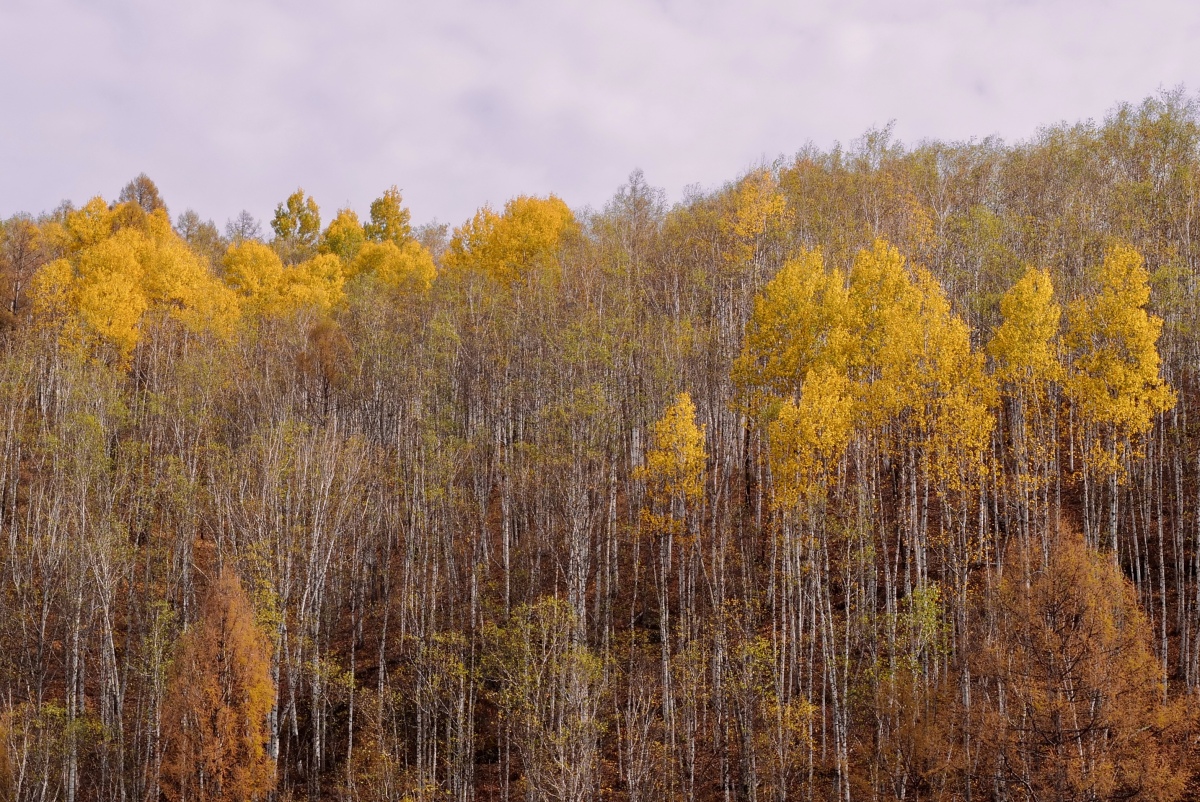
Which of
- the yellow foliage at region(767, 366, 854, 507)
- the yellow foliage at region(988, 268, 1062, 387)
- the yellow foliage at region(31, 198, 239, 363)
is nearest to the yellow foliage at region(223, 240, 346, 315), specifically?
the yellow foliage at region(31, 198, 239, 363)

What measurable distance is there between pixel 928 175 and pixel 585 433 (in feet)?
84.1

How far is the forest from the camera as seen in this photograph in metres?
24.7

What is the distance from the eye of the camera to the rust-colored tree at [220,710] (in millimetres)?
24688

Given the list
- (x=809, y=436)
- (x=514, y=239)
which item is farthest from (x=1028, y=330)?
(x=514, y=239)

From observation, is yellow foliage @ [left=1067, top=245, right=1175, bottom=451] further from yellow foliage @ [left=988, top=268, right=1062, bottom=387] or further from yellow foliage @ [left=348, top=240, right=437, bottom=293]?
yellow foliage @ [left=348, top=240, right=437, bottom=293]

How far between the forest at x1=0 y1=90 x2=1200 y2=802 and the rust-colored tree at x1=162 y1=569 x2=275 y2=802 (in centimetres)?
10

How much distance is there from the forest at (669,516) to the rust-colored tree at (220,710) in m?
0.10

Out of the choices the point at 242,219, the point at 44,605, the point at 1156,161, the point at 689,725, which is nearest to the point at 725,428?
the point at 689,725

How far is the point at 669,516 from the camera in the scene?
101ft

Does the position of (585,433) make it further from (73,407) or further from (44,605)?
(73,407)

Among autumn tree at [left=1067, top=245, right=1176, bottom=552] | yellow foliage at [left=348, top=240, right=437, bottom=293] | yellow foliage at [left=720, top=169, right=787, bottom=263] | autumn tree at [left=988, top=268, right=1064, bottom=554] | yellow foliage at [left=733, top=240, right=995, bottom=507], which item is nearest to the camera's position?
autumn tree at [left=1067, top=245, right=1176, bottom=552]

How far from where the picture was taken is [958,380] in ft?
93.4

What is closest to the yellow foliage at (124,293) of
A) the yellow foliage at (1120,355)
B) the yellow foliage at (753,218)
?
the yellow foliage at (753,218)

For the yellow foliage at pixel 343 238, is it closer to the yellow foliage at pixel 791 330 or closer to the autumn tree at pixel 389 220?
the autumn tree at pixel 389 220
